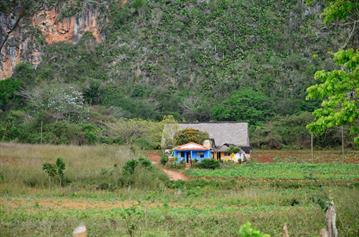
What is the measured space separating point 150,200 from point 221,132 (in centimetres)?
3014

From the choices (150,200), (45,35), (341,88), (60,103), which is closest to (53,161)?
(150,200)

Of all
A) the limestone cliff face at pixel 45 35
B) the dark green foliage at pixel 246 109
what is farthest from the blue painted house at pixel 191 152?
the limestone cliff face at pixel 45 35

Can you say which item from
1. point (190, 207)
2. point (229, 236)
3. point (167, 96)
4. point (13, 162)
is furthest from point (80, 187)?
point (167, 96)

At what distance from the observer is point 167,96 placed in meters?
73.5

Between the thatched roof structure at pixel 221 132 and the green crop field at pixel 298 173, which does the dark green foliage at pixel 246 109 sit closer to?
the thatched roof structure at pixel 221 132

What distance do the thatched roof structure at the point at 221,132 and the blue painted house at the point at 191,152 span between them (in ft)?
16.6

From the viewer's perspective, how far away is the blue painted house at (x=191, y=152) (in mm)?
39438

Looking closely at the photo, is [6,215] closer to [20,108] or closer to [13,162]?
[13,162]

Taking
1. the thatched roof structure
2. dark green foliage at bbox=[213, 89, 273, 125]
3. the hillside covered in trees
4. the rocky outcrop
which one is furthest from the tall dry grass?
the rocky outcrop

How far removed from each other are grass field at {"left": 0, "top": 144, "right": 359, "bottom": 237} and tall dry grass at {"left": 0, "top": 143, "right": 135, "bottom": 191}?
0.04 metres

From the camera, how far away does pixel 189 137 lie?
42.4m

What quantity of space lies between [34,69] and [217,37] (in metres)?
28.9

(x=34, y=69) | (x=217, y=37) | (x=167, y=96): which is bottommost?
(x=167, y=96)

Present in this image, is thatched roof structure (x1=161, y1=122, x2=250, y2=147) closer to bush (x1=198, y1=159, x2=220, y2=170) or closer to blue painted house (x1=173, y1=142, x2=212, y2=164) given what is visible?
blue painted house (x1=173, y1=142, x2=212, y2=164)
